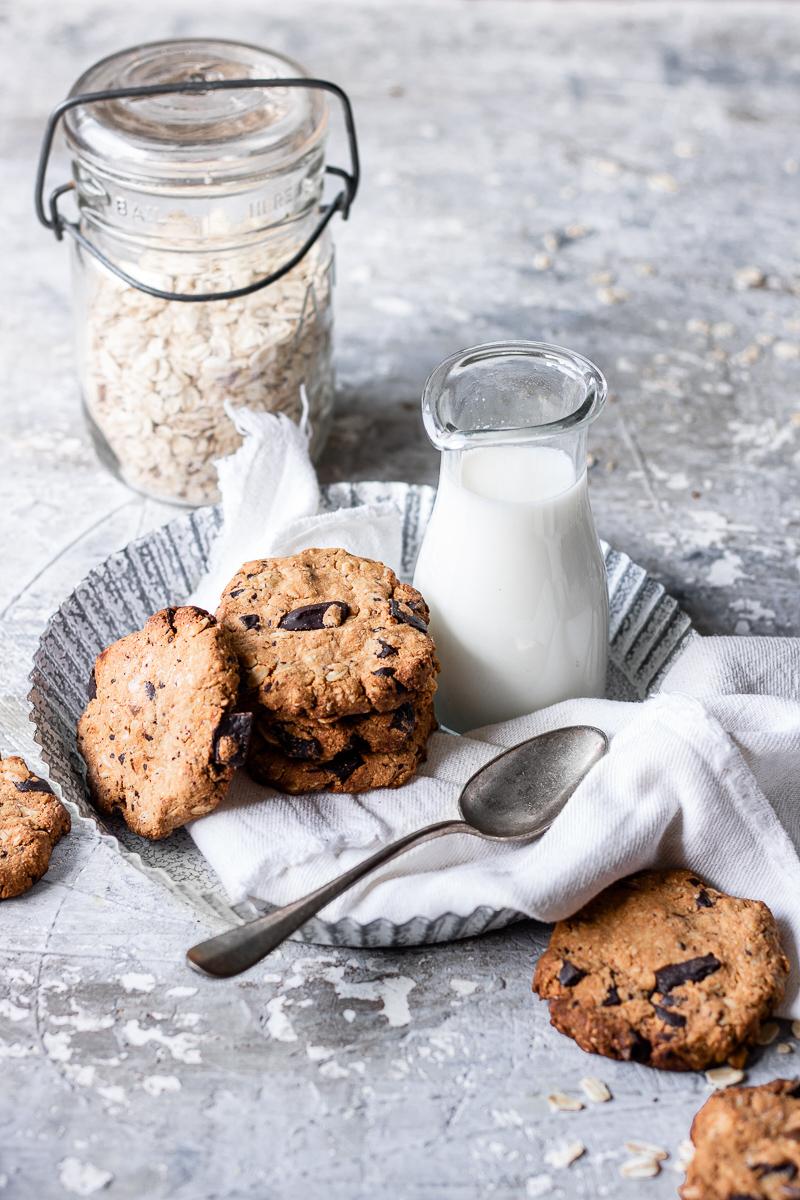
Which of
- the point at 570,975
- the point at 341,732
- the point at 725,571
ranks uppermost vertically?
the point at 341,732

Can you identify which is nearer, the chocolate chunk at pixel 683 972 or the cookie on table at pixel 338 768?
the chocolate chunk at pixel 683 972

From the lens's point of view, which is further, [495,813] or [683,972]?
[495,813]

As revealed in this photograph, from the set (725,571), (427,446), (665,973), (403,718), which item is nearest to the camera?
(665,973)

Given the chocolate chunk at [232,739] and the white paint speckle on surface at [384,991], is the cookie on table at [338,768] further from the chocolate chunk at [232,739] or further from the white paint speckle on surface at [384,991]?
the white paint speckle on surface at [384,991]

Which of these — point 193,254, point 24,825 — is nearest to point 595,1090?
point 24,825

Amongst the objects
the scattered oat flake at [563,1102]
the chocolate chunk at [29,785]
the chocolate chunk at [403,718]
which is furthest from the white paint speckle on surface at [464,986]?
the chocolate chunk at [29,785]

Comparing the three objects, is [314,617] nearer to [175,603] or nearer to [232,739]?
[232,739]

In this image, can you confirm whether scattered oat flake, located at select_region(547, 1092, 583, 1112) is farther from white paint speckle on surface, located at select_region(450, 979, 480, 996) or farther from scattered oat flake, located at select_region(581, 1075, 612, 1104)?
white paint speckle on surface, located at select_region(450, 979, 480, 996)

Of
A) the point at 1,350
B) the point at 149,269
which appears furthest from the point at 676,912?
the point at 1,350
